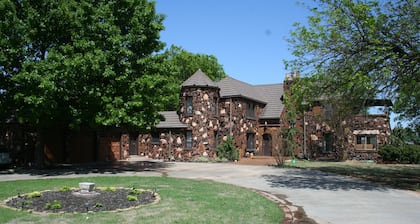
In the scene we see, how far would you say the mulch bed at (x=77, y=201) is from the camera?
362 inches

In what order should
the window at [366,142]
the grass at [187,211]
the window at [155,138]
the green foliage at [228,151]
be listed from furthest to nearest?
the window at [155,138]
the window at [366,142]
the green foliage at [228,151]
the grass at [187,211]

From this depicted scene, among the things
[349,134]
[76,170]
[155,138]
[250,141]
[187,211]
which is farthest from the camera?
[250,141]

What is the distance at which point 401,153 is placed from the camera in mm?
29891

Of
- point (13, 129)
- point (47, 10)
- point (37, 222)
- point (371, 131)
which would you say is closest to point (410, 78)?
point (37, 222)

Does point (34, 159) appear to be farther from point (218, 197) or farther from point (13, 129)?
point (218, 197)

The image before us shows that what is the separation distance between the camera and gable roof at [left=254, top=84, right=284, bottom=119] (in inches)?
1421

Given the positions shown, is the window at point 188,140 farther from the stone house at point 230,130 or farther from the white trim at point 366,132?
the white trim at point 366,132

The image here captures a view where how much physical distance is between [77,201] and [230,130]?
74.6ft

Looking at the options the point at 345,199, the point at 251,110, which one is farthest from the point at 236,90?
the point at 345,199

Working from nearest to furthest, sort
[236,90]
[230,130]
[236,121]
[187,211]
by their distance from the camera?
1. [187,211]
2. [230,130]
3. [236,121]
4. [236,90]

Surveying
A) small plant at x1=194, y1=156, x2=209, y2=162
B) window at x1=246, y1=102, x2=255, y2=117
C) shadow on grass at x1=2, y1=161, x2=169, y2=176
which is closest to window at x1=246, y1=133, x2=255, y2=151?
window at x1=246, y1=102, x2=255, y2=117

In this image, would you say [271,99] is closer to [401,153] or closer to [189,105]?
[189,105]

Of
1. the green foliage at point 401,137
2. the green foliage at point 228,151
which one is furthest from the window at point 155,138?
the green foliage at point 401,137

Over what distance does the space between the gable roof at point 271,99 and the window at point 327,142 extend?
460 cm
